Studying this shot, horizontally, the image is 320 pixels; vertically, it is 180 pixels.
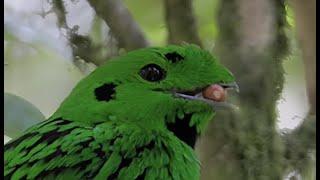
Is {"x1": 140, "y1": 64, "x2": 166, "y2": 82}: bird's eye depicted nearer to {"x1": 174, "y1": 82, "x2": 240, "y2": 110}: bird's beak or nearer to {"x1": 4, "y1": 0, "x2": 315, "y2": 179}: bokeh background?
{"x1": 174, "y1": 82, "x2": 240, "y2": 110}: bird's beak

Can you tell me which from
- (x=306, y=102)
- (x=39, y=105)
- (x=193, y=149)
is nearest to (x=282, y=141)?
(x=306, y=102)

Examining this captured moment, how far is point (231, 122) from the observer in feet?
3.88

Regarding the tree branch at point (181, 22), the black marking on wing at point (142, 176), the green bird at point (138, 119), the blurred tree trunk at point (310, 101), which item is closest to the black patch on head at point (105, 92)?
the green bird at point (138, 119)

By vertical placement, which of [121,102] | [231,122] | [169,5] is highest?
[169,5]

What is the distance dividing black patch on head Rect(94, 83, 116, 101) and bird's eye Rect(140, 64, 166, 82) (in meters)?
0.04

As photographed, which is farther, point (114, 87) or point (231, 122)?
point (231, 122)

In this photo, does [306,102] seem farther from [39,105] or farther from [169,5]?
[39,105]

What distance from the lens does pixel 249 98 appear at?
46.7 inches

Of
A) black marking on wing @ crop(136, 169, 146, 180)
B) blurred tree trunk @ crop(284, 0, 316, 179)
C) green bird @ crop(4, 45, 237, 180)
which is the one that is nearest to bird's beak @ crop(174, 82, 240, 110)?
green bird @ crop(4, 45, 237, 180)

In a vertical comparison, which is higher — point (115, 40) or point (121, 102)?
point (115, 40)

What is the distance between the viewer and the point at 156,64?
3.13ft

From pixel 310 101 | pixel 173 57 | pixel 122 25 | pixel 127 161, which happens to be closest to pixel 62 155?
pixel 127 161

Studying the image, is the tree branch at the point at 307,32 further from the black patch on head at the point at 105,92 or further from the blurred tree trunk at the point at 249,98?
the black patch on head at the point at 105,92

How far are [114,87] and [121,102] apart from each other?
23mm
